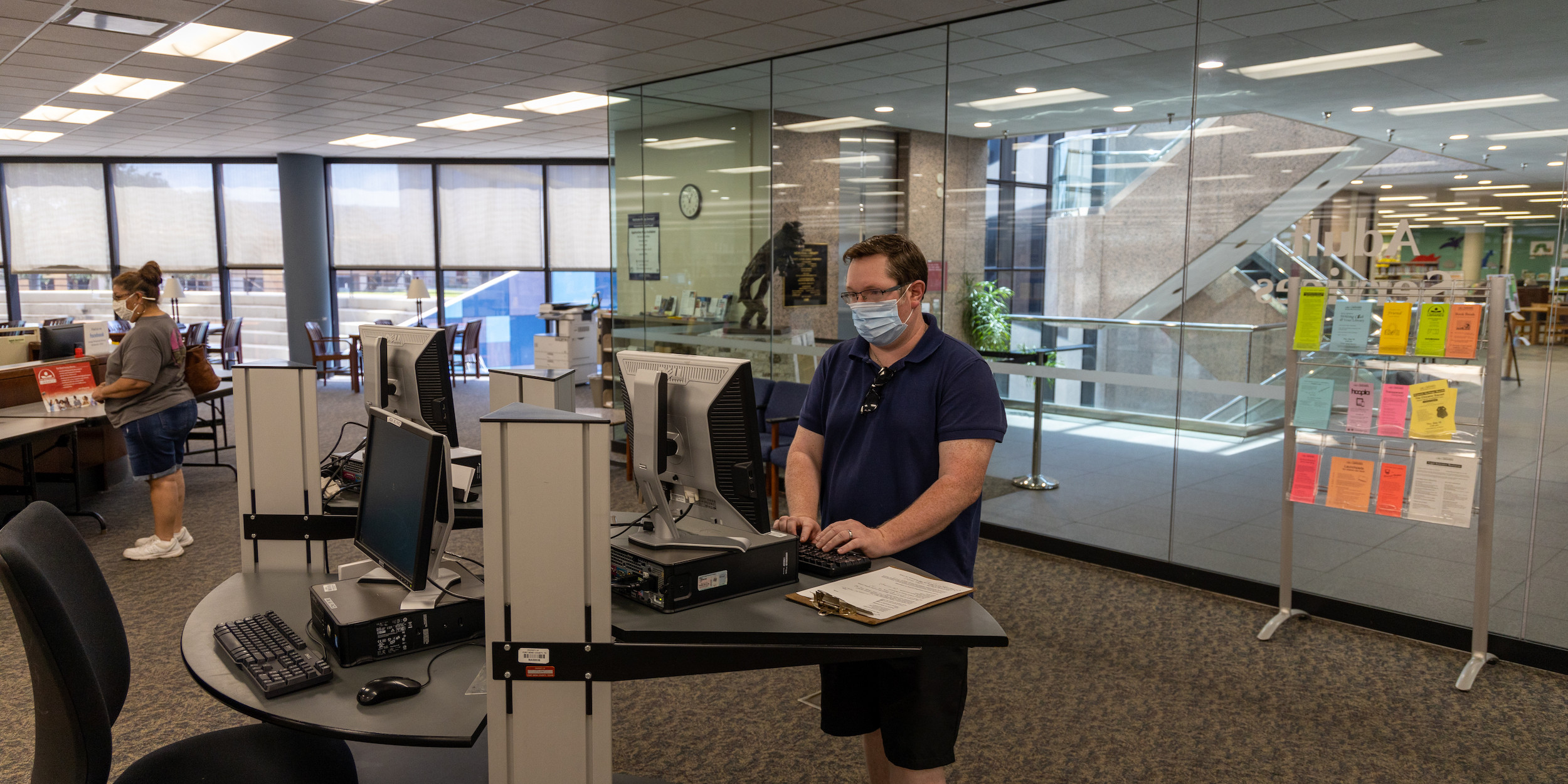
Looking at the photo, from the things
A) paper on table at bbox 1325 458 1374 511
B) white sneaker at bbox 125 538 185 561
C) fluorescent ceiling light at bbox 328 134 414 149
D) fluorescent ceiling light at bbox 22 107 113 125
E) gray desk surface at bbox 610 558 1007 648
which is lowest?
white sneaker at bbox 125 538 185 561

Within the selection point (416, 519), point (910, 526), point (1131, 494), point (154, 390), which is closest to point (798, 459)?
point (910, 526)

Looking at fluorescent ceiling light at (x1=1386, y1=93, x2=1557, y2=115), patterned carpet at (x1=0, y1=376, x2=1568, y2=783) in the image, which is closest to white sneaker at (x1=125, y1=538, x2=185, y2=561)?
patterned carpet at (x1=0, y1=376, x2=1568, y2=783)

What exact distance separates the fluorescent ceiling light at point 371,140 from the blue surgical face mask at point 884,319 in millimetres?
9252

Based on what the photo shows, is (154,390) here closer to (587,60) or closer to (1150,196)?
(587,60)

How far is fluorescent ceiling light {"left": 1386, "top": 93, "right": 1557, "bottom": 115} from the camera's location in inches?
138

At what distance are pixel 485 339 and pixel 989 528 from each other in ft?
30.8

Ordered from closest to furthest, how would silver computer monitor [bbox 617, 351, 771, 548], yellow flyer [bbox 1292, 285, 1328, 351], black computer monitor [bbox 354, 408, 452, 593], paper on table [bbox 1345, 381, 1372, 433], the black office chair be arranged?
the black office chair
black computer monitor [bbox 354, 408, 452, 593]
silver computer monitor [bbox 617, 351, 771, 548]
paper on table [bbox 1345, 381, 1372, 433]
yellow flyer [bbox 1292, 285, 1328, 351]

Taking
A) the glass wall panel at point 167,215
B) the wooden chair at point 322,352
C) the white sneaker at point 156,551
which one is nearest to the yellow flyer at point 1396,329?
the white sneaker at point 156,551

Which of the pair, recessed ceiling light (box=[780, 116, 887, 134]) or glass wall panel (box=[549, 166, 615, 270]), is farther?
glass wall panel (box=[549, 166, 615, 270])

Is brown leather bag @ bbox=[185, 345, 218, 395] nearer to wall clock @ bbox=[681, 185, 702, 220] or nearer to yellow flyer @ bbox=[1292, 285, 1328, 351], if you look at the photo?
wall clock @ bbox=[681, 185, 702, 220]

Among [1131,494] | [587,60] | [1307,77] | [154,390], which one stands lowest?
[1131,494]

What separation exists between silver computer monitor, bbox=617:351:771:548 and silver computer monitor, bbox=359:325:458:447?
45.7 inches

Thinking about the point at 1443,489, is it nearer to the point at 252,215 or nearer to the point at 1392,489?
the point at 1392,489

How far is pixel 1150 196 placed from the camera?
15.6ft
